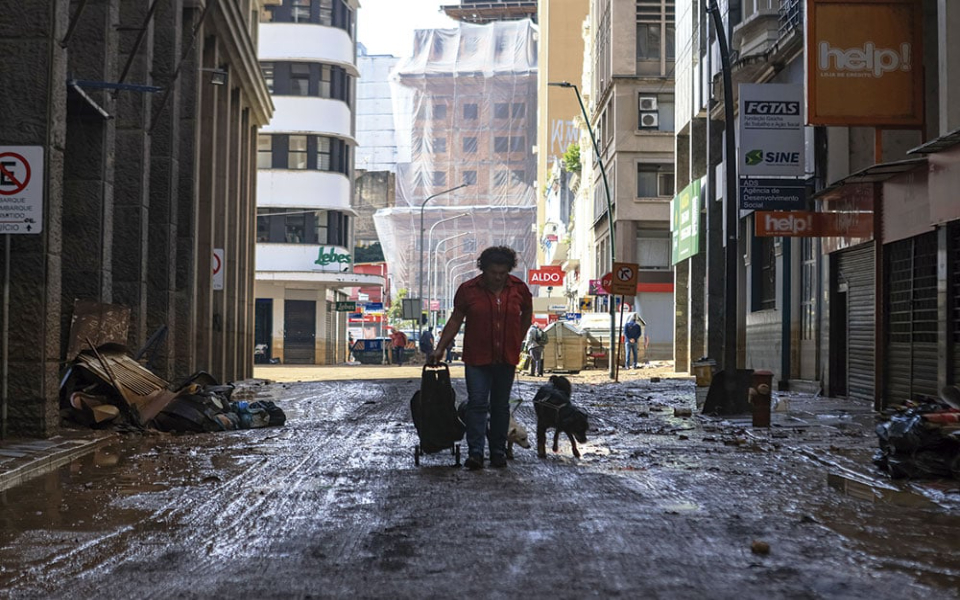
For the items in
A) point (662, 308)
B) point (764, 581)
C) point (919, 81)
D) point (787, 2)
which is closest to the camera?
point (764, 581)

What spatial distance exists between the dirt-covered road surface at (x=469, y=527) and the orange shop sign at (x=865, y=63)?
7.06 m

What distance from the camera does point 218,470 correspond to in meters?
10.4

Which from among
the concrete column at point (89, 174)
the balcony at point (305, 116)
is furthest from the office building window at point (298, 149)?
the concrete column at point (89, 174)

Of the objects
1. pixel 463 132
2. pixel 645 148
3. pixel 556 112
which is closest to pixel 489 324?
pixel 645 148

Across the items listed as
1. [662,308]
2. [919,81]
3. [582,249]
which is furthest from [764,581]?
[582,249]

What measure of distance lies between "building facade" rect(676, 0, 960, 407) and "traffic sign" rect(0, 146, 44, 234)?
917 centimetres

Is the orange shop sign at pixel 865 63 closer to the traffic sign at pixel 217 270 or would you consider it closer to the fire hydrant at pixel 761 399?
the fire hydrant at pixel 761 399

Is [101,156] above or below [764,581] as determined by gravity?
above

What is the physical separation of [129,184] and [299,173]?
123 feet

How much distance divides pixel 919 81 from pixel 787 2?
7.50 metres

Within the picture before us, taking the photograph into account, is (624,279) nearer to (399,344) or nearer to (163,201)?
(163,201)

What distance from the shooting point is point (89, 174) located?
16828 mm

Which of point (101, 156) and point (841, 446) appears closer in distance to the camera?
point (841, 446)

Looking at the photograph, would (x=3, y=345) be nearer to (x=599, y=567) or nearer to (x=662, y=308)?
(x=599, y=567)
